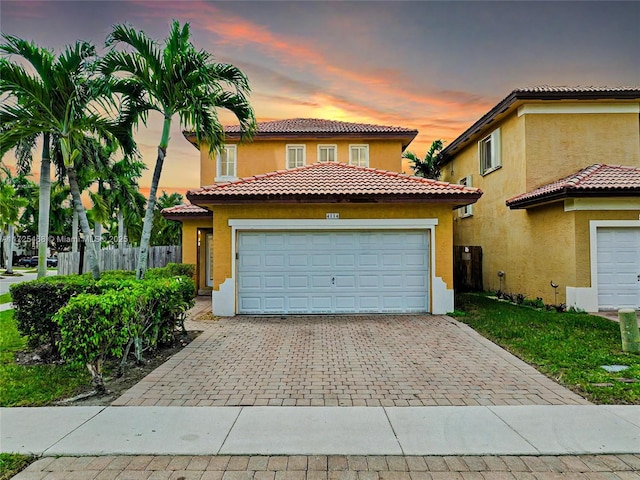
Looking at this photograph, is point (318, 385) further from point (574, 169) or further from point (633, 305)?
point (574, 169)

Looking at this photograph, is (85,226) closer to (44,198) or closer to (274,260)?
(274,260)

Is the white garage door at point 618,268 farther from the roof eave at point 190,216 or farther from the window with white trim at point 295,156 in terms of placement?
the roof eave at point 190,216

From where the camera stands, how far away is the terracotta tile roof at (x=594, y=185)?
35.9 ft

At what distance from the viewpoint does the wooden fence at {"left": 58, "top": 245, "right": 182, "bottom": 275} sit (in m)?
16.2

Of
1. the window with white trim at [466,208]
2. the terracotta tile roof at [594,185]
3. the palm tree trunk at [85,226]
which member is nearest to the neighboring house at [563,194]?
the terracotta tile roof at [594,185]

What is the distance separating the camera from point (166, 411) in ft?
15.8

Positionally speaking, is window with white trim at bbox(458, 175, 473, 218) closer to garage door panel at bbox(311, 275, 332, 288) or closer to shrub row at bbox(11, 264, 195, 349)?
garage door panel at bbox(311, 275, 332, 288)

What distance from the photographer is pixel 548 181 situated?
13.7 metres

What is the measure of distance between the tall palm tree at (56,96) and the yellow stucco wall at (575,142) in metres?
13.1

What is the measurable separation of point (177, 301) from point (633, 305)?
1262 cm

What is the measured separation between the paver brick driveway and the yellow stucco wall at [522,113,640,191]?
761cm

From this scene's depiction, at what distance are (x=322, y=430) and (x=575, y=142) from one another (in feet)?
46.2

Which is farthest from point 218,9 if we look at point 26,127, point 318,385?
point 318,385

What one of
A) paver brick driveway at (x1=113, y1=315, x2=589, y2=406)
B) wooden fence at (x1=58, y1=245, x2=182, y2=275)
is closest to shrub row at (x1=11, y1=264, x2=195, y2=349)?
paver brick driveway at (x1=113, y1=315, x2=589, y2=406)
